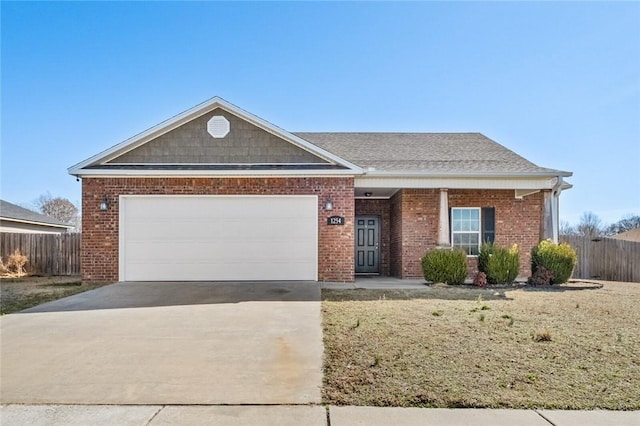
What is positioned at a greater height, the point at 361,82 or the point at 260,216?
the point at 361,82

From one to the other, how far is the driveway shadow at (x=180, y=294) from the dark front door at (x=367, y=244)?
160 inches

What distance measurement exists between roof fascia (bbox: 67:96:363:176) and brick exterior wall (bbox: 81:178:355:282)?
44cm

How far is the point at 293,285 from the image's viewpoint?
1002 cm

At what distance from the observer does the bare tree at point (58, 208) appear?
3806 centimetres

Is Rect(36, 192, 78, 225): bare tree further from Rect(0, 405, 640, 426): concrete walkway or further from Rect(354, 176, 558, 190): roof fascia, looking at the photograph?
Rect(0, 405, 640, 426): concrete walkway

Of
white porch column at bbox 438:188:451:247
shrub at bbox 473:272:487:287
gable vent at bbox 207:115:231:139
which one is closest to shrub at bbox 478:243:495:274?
shrub at bbox 473:272:487:287

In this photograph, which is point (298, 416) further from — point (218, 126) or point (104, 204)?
point (104, 204)

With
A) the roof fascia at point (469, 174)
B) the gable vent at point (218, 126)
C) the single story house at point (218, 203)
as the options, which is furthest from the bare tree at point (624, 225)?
the gable vent at point (218, 126)

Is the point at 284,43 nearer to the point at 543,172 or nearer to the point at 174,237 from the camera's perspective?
the point at 174,237

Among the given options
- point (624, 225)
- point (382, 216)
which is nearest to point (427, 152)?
point (382, 216)

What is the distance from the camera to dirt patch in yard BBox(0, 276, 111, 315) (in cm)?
820

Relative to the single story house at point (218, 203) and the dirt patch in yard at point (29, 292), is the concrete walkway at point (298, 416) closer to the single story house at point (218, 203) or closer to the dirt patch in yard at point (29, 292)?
the dirt patch in yard at point (29, 292)

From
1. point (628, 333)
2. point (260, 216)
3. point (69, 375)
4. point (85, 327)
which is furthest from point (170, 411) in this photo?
point (260, 216)

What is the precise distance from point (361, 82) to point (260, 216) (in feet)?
19.9
